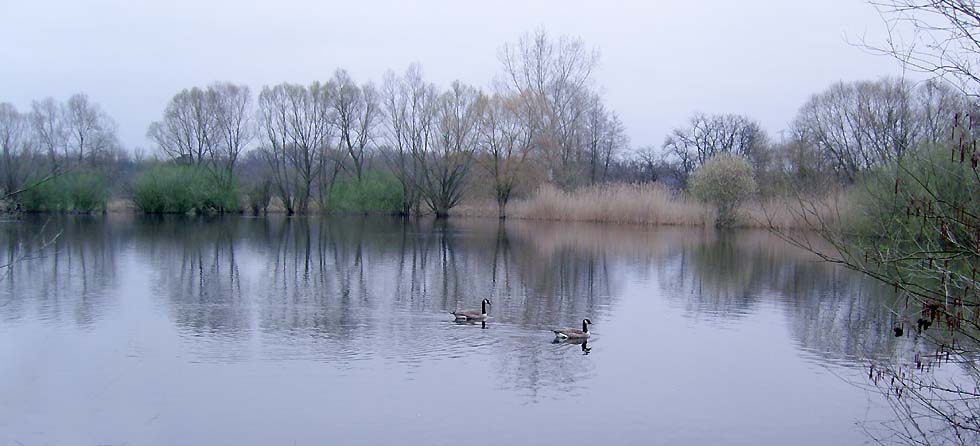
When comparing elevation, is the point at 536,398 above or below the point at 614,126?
below

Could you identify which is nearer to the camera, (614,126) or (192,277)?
(192,277)

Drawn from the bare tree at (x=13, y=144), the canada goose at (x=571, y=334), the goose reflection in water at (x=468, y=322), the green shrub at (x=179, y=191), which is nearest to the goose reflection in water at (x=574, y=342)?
the canada goose at (x=571, y=334)

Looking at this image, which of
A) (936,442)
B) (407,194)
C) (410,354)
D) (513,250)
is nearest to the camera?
(936,442)

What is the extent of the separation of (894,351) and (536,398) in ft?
14.5

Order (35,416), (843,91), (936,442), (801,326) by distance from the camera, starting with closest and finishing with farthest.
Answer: (936,442) → (35,416) → (801,326) → (843,91)

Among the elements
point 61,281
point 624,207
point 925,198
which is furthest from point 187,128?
point 925,198

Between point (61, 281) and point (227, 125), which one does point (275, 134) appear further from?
point (61, 281)

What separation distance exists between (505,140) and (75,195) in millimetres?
22989

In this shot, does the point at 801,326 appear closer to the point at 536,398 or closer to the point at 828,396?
the point at 828,396

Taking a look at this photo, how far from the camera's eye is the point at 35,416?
6219 millimetres

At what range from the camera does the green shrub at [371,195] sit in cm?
4519

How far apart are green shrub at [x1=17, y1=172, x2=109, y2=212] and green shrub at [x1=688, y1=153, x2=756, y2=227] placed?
101ft

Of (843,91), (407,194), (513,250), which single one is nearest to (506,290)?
(513,250)

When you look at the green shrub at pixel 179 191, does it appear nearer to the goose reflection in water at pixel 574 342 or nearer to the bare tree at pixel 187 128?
the bare tree at pixel 187 128
